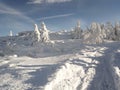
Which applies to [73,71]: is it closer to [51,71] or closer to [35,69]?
[51,71]

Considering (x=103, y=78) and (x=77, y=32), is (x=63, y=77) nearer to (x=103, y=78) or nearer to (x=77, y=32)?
(x=103, y=78)

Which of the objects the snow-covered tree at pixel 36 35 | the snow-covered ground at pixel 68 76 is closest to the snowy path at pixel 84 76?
the snow-covered ground at pixel 68 76

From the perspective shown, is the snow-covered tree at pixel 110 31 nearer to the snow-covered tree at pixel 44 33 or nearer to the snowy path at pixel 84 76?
the snow-covered tree at pixel 44 33

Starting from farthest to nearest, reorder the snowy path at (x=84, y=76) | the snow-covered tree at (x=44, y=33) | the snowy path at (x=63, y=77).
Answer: the snow-covered tree at (x=44, y=33) → the snowy path at (x=84, y=76) → the snowy path at (x=63, y=77)

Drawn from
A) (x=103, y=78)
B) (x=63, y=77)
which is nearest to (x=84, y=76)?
(x=103, y=78)

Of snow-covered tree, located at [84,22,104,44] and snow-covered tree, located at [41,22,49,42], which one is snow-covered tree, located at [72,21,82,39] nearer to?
snow-covered tree, located at [84,22,104,44]

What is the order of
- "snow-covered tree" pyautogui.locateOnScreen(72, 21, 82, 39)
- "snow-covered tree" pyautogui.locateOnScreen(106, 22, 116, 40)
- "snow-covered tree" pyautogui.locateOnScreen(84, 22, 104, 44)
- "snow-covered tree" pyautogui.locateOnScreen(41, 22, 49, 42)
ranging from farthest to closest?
1. "snow-covered tree" pyautogui.locateOnScreen(72, 21, 82, 39)
2. "snow-covered tree" pyautogui.locateOnScreen(106, 22, 116, 40)
3. "snow-covered tree" pyautogui.locateOnScreen(41, 22, 49, 42)
4. "snow-covered tree" pyautogui.locateOnScreen(84, 22, 104, 44)

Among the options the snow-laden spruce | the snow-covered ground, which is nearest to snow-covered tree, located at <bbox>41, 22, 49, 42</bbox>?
the snow-laden spruce

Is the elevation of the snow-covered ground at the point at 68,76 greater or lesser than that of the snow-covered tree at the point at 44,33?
lesser

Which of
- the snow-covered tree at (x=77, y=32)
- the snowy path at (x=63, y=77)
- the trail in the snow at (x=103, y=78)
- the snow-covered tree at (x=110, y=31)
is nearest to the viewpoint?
the snowy path at (x=63, y=77)

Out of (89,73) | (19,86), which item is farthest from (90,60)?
(19,86)

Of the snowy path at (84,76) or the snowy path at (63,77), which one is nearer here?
the snowy path at (63,77)
